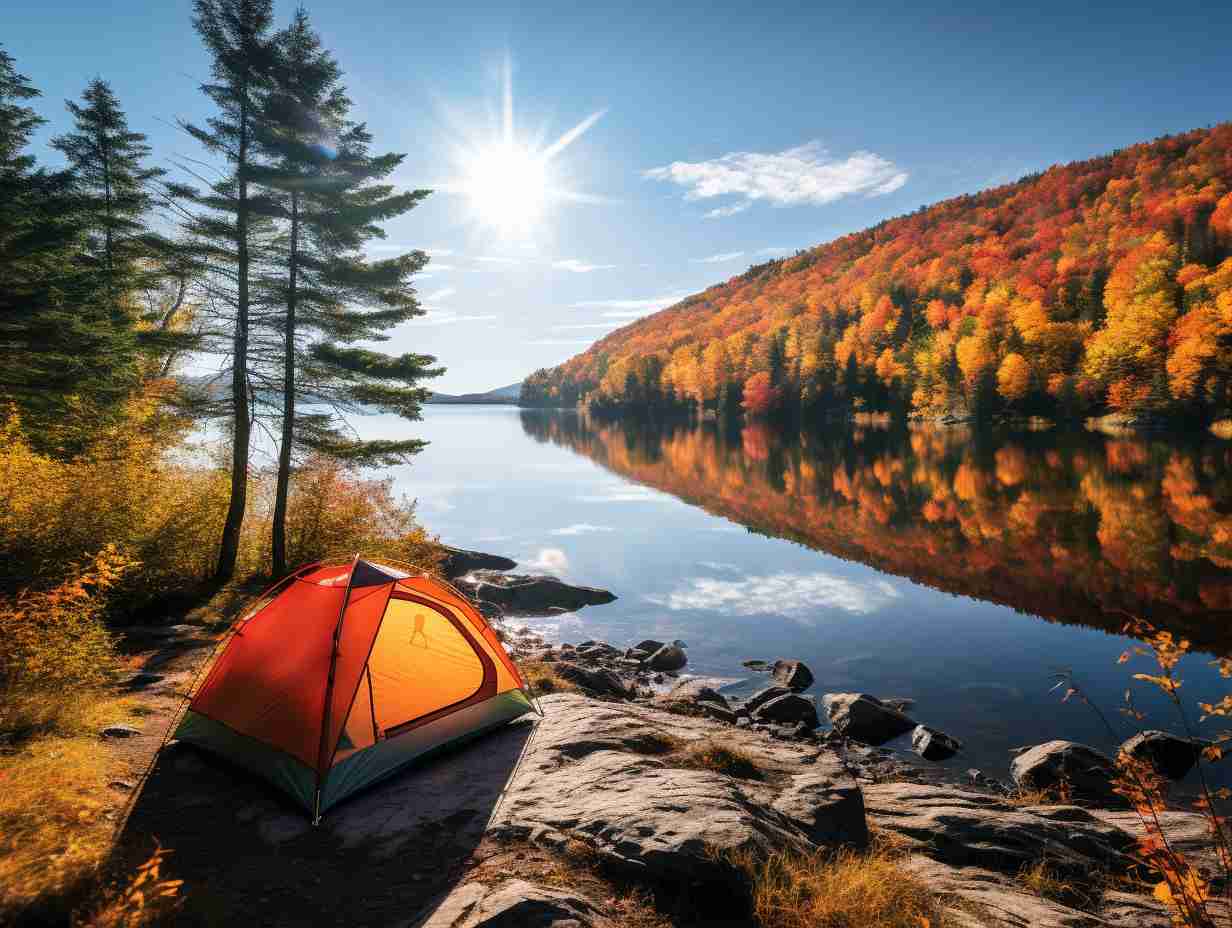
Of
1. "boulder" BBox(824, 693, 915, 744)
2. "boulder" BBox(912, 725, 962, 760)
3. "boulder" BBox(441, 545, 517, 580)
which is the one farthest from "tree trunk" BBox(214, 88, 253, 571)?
"boulder" BBox(912, 725, 962, 760)

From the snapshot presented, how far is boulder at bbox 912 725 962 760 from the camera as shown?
1192 centimetres

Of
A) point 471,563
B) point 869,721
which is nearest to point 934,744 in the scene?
point 869,721

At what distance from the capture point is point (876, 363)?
330ft

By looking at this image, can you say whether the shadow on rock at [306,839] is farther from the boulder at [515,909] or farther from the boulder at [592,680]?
the boulder at [592,680]

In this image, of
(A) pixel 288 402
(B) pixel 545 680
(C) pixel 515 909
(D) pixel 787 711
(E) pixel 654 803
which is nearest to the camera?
(C) pixel 515 909

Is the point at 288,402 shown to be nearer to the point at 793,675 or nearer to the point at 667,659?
the point at 667,659

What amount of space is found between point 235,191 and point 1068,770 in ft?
71.8

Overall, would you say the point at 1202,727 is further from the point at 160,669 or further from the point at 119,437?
the point at 119,437

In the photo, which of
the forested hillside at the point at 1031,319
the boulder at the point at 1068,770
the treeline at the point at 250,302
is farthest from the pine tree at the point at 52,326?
the forested hillside at the point at 1031,319

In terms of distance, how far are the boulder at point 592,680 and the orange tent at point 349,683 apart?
15.8ft

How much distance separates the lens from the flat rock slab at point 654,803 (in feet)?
18.4

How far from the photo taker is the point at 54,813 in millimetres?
6055

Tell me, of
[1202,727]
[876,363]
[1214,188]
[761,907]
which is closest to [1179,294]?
[876,363]

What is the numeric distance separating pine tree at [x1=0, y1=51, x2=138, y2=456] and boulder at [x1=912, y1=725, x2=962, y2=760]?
2022 cm
